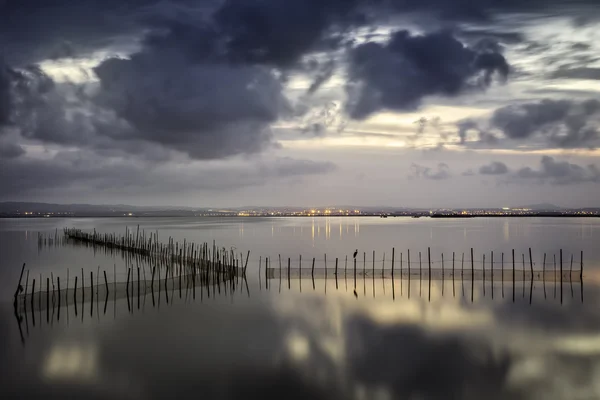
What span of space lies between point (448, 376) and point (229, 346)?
524 cm

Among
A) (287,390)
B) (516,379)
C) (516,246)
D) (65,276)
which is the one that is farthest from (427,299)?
(516,246)

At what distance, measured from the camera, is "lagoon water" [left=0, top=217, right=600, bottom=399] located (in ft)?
32.1

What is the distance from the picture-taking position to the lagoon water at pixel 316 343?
385 inches

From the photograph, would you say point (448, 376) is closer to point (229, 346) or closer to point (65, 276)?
point (229, 346)

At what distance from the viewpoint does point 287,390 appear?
963 centimetres

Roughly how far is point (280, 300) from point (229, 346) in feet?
16.9

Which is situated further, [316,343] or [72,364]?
[316,343]

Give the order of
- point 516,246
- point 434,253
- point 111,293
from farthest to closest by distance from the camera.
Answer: point 516,246, point 434,253, point 111,293

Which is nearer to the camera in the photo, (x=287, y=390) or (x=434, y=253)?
(x=287, y=390)

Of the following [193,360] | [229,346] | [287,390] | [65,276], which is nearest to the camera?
[287,390]

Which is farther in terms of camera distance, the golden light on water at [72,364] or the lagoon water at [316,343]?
the golden light on water at [72,364]

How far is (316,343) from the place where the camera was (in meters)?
12.7

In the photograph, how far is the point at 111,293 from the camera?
16594mm

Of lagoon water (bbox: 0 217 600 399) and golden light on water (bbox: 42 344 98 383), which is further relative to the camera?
golden light on water (bbox: 42 344 98 383)
